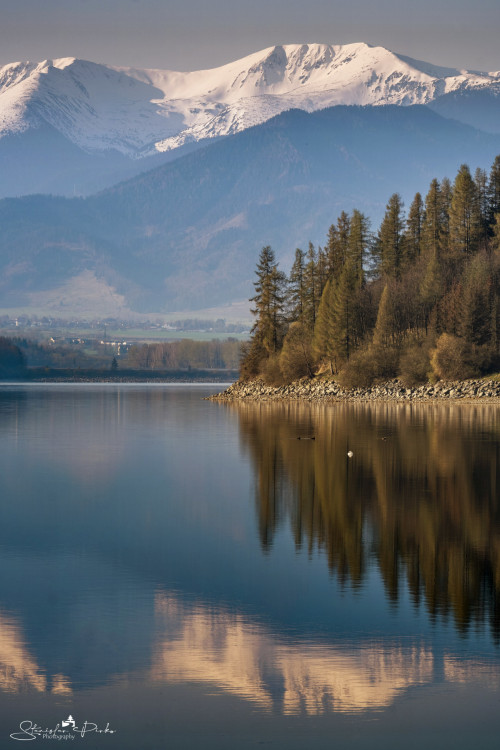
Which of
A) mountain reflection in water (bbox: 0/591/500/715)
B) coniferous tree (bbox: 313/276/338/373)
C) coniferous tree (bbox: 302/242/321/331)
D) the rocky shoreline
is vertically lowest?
mountain reflection in water (bbox: 0/591/500/715)

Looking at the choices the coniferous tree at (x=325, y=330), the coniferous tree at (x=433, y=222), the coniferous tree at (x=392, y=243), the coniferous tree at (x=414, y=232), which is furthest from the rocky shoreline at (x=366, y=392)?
the coniferous tree at (x=433, y=222)

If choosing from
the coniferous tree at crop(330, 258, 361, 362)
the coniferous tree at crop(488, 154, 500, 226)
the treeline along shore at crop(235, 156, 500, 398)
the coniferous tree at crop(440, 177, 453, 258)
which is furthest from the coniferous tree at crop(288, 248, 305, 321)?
the coniferous tree at crop(488, 154, 500, 226)

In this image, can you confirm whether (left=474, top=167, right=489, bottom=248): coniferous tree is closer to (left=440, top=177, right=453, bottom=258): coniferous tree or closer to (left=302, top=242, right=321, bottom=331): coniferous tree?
(left=440, top=177, right=453, bottom=258): coniferous tree

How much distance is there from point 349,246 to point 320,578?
127m

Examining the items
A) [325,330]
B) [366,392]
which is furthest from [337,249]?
[366,392]

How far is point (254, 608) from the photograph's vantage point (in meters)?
23.3

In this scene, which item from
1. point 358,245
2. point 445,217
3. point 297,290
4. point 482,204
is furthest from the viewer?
point 297,290

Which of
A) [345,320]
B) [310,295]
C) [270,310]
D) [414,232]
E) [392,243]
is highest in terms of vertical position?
[414,232]

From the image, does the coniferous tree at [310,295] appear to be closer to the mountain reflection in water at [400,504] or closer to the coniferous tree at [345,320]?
the coniferous tree at [345,320]

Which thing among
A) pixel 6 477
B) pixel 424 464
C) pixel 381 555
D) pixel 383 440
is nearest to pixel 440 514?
pixel 381 555

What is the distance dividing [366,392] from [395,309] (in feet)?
37.6

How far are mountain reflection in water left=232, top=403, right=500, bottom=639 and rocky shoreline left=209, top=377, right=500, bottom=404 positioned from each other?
41.2 m

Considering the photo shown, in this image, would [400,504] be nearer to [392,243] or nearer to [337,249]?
[392,243]

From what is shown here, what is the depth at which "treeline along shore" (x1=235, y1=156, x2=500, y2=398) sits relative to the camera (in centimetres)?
12156
